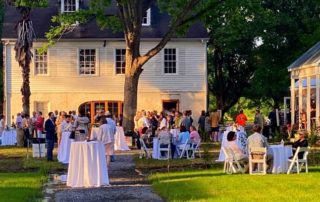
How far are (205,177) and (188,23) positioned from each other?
1885 cm

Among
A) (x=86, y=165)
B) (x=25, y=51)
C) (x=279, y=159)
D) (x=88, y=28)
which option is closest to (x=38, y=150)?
(x=279, y=159)

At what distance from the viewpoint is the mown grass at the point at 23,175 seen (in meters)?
16.7

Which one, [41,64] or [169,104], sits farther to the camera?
[169,104]

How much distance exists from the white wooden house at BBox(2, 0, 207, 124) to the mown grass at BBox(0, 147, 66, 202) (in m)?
14.8

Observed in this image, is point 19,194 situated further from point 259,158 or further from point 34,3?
point 34,3

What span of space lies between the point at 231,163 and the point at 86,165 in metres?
4.59

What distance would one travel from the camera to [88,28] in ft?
155

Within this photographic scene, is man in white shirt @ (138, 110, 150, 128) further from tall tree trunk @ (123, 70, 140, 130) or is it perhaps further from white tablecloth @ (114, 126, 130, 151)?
tall tree trunk @ (123, 70, 140, 130)

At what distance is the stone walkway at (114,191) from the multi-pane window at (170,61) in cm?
2510

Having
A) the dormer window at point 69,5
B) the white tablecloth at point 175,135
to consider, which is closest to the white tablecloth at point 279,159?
the white tablecloth at point 175,135

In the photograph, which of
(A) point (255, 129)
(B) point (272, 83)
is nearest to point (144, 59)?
(A) point (255, 129)

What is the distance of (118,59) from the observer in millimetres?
46719

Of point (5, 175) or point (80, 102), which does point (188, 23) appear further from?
point (5, 175)

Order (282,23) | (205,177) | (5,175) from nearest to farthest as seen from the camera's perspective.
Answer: (205,177), (5,175), (282,23)
